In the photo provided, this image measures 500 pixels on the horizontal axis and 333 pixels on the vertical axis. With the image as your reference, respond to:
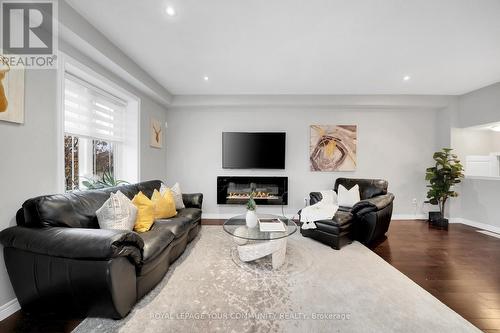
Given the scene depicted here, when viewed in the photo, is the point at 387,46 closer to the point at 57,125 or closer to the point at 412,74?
the point at 412,74

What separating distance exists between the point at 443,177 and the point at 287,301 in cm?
440

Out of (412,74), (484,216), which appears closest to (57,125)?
(412,74)

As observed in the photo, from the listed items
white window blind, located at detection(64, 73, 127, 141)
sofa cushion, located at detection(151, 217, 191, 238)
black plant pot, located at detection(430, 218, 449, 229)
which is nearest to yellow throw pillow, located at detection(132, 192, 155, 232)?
sofa cushion, located at detection(151, 217, 191, 238)

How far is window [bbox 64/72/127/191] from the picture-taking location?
2.54m

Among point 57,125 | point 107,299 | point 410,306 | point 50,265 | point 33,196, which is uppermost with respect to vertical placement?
point 57,125

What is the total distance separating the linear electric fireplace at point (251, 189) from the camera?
4.54 m

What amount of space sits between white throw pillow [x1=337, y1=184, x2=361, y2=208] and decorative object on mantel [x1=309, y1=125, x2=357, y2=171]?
0.74 meters

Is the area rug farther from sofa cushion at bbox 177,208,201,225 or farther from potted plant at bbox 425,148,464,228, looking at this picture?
potted plant at bbox 425,148,464,228

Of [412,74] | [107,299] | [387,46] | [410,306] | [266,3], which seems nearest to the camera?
[107,299]

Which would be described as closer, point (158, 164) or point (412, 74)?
point (412, 74)

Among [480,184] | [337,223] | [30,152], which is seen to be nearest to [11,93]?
[30,152]

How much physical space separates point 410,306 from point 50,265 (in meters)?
2.99

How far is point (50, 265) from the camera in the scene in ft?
4.90

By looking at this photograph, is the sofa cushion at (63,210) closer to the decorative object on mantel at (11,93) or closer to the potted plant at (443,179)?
the decorative object on mantel at (11,93)
